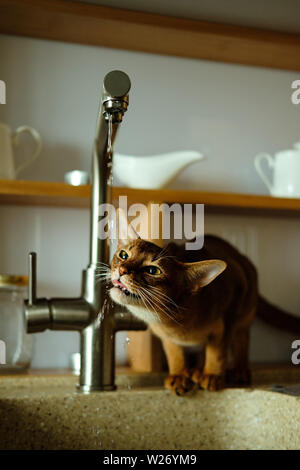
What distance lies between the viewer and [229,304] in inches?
38.4

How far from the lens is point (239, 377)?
3.44ft

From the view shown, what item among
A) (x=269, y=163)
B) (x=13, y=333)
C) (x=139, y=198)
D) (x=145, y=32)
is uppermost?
(x=145, y=32)

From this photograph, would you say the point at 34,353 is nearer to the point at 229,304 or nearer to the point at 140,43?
the point at 229,304

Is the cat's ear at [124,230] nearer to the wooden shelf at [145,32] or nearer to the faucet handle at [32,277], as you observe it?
the faucet handle at [32,277]

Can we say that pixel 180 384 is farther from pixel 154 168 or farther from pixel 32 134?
pixel 32 134

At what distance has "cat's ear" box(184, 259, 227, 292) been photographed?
750 millimetres

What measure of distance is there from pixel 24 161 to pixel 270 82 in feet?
2.13

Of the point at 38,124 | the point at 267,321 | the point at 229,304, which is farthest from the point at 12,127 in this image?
the point at 267,321

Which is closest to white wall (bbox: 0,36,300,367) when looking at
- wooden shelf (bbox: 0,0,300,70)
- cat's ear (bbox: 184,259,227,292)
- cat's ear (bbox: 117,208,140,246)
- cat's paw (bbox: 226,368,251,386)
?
wooden shelf (bbox: 0,0,300,70)

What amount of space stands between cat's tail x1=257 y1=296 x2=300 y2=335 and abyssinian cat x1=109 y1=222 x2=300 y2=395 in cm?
14

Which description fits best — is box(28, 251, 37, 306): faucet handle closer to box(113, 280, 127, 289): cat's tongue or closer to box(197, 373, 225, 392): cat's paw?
box(113, 280, 127, 289): cat's tongue

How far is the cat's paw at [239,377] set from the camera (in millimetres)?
1047

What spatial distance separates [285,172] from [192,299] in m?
0.48

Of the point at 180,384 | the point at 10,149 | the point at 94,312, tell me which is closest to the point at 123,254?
the point at 94,312
